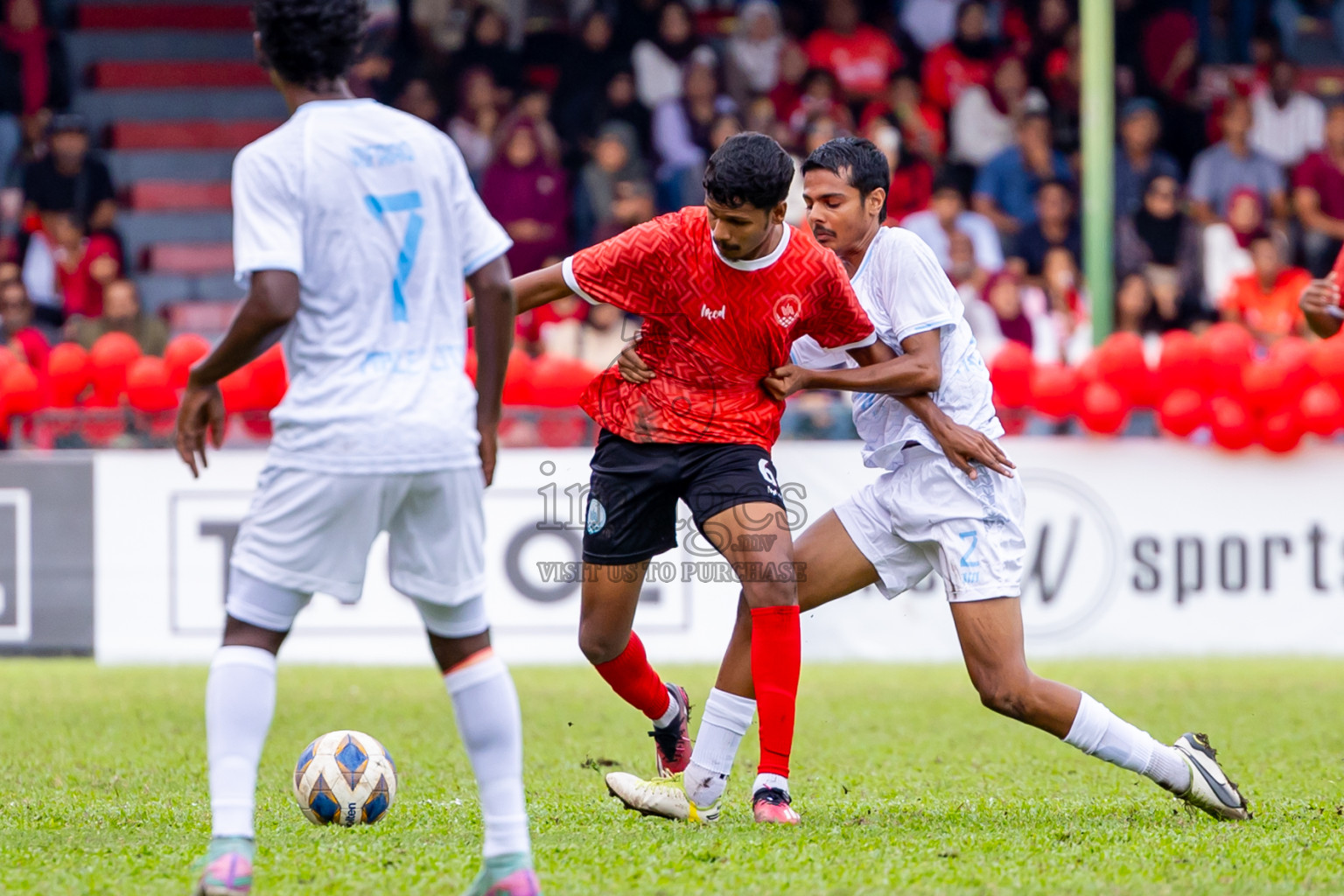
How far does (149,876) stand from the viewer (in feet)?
13.8

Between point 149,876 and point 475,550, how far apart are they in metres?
1.25

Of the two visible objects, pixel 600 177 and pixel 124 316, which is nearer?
pixel 124 316

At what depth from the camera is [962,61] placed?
54.0 feet

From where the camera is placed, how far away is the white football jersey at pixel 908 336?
5332 millimetres

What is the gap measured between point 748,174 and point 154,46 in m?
14.5

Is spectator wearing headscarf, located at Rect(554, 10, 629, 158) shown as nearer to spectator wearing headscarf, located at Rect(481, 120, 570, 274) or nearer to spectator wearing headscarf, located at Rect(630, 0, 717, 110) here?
spectator wearing headscarf, located at Rect(630, 0, 717, 110)

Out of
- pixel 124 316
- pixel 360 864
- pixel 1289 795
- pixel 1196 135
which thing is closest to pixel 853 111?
pixel 1196 135

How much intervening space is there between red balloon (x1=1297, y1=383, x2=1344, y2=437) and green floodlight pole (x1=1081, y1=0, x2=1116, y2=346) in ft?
6.11

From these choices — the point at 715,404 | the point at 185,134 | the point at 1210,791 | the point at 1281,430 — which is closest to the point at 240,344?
the point at 715,404

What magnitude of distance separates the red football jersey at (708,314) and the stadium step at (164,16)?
1395cm

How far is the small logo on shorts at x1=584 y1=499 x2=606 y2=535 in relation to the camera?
17.6 feet

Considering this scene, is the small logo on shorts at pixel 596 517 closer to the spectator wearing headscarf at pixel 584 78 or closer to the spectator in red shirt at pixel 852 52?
the spectator wearing headscarf at pixel 584 78

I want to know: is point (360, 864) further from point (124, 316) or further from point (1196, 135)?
point (1196, 135)

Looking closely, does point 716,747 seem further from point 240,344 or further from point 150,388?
point 150,388
